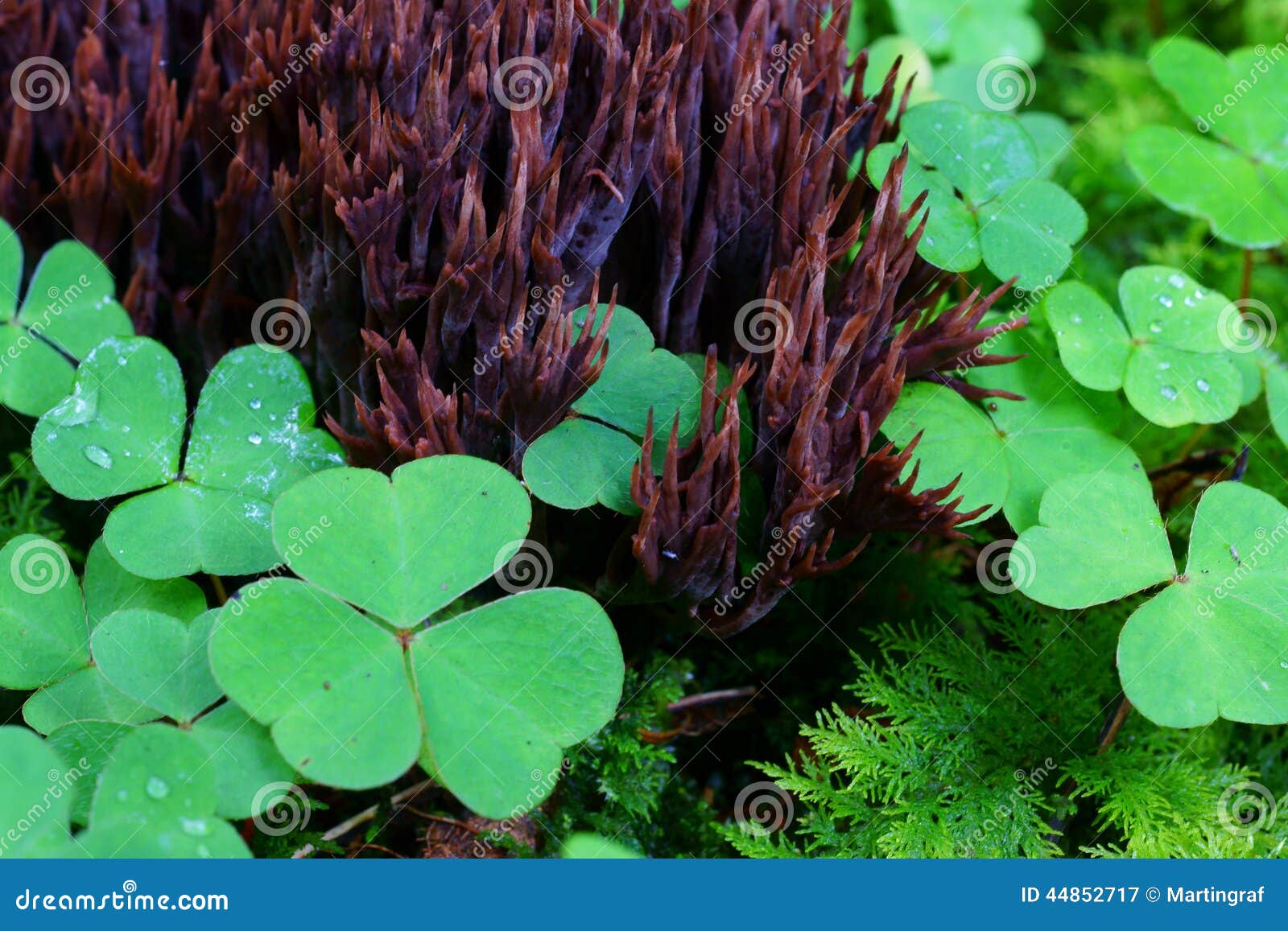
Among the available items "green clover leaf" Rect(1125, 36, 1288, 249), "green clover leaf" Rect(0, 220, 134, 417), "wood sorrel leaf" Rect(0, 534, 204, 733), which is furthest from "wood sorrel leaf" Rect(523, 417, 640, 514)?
"green clover leaf" Rect(1125, 36, 1288, 249)

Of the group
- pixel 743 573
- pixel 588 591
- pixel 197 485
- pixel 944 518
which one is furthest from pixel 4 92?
pixel 944 518

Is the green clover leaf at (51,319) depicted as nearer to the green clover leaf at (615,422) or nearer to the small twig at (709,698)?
the green clover leaf at (615,422)

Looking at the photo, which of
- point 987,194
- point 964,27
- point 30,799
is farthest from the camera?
point 964,27

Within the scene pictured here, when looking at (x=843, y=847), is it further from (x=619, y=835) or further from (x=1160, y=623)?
(x=1160, y=623)

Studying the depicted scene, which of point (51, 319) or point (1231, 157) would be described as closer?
point (51, 319)

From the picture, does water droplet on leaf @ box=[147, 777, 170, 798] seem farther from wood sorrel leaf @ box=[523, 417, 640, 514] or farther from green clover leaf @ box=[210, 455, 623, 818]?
wood sorrel leaf @ box=[523, 417, 640, 514]

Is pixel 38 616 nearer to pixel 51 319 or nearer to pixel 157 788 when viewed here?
pixel 157 788

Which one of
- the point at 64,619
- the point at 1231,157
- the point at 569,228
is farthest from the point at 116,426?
the point at 1231,157
